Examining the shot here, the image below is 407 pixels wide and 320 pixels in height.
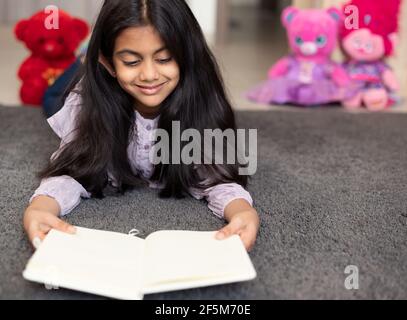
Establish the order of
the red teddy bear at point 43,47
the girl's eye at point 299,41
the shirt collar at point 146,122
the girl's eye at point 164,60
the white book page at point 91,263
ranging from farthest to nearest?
1. the girl's eye at point 299,41
2. the red teddy bear at point 43,47
3. the shirt collar at point 146,122
4. the girl's eye at point 164,60
5. the white book page at point 91,263

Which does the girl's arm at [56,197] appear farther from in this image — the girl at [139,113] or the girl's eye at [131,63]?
the girl's eye at [131,63]

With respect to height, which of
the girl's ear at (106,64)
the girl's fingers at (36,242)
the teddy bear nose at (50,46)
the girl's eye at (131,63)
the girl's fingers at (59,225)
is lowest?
the girl's fingers at (36,242)

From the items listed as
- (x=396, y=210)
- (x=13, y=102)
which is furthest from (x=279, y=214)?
(x=13, y=102)

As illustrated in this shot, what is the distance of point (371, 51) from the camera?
1717mm

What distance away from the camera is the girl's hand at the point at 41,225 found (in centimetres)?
81

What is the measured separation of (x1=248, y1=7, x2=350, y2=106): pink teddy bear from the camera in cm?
171

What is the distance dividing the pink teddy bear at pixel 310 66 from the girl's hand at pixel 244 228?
3.10ft

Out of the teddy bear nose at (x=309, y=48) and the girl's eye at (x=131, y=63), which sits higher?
the girl's eye at (x=131, y=63)

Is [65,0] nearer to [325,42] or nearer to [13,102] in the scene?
[13,102]

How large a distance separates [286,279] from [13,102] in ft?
3.99

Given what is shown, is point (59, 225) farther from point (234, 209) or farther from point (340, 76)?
point (340, 76)

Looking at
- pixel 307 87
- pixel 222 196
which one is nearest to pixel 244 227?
pixel 222 196

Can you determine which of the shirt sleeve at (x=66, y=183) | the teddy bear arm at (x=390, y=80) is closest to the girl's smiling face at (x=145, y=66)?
the shirt sleeve at (x=66, y=183)

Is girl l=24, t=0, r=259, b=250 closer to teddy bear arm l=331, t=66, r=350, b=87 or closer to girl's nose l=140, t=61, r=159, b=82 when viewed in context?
girl's nose l=140, t=61, r=159, b=82
